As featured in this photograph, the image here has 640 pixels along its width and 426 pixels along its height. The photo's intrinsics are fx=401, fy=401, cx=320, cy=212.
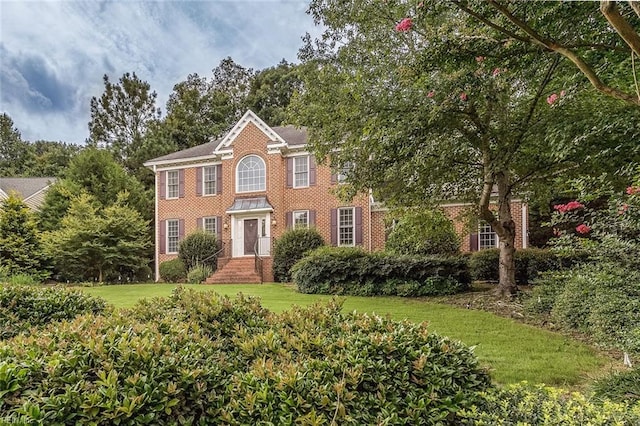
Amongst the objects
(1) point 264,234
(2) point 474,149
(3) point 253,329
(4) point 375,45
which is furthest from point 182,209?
(3) point 253,329

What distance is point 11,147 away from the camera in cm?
3909

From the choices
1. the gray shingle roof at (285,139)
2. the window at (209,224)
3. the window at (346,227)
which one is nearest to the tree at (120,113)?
the gray shingle roof at (285,139)

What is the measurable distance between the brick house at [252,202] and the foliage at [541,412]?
14005 millimetres

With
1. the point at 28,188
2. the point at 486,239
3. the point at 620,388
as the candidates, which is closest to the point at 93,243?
the point at 28,188

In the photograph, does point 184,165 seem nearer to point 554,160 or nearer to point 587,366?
point 554,160

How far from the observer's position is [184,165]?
1944 cm

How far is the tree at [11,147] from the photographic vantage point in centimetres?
3747

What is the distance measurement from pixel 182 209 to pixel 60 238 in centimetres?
510

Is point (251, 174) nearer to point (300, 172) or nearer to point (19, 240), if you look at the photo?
point (300, 172)

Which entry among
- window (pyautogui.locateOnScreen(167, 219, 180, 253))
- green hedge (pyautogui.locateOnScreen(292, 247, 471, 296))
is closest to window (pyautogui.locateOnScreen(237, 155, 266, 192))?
window (pyautogui.locateOnScreen(167, 219, 180, 253))

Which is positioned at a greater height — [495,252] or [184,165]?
[184,165]

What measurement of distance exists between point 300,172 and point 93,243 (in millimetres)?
9205

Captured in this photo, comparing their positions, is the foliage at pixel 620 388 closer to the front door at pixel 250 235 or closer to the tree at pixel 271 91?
the front door at pixel 250 235

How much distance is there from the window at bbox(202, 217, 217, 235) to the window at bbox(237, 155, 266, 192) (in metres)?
1.94
